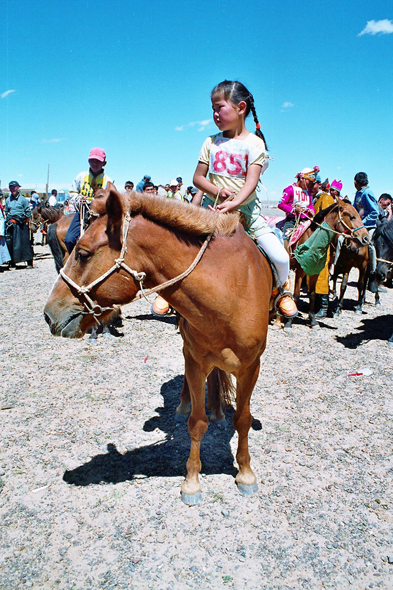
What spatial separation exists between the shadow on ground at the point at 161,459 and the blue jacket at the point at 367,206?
19.8ft

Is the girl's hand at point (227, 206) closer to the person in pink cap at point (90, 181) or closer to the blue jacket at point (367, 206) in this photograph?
the person in pink cap at point (90, 181)

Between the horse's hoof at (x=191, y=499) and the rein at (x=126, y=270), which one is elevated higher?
the rein at (x=126, y=270)

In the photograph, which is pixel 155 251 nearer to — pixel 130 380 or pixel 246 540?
pixel 246 540

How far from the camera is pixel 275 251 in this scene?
10.5 feet

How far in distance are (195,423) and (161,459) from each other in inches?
29.4

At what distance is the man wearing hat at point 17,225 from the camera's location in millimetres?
13172

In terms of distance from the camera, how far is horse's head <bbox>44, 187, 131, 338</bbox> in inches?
88.5

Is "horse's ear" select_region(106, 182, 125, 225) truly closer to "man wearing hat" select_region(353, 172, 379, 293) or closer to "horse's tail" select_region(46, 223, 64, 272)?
"horse's tail" select_region(46, 223, 64, 272)

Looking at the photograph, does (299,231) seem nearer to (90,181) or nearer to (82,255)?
(90,181)

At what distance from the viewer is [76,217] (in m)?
6.12

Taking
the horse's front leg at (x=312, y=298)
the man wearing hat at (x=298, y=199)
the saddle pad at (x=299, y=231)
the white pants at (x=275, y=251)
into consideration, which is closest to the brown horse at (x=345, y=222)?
the saddle pad at (x=299, y=231)

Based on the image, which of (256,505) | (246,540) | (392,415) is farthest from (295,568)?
(392,415)

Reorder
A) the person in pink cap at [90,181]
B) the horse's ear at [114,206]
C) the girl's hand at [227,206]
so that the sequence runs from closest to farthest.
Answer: the horse's ear at [114,206] → the girl's hand at [227,206] → the person in pink cap at [90,181]

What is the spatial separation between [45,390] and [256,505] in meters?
3.13
